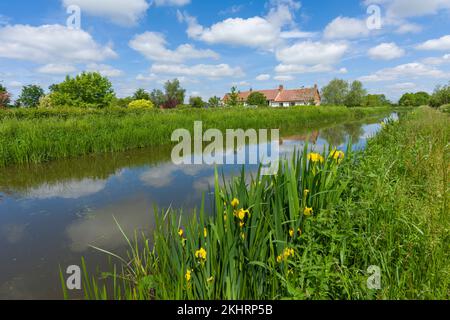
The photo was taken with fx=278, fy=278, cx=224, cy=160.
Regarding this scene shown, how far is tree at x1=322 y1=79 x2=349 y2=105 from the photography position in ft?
201

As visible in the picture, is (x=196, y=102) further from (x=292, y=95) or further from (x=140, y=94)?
(x=292, y=95)

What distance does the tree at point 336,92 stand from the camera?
2413 inches

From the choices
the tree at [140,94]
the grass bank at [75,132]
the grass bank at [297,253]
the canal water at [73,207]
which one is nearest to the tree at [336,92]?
the tree at [140,94]

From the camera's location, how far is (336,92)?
6153 cm

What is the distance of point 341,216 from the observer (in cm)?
260

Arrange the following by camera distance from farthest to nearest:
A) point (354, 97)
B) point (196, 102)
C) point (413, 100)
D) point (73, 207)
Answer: point (413, 100) → point (354, 97) → point (196, 102) → point (73, 207)

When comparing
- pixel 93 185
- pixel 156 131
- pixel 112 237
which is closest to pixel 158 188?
pixel 93 185

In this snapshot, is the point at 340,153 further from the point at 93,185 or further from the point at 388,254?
the point at 93,185

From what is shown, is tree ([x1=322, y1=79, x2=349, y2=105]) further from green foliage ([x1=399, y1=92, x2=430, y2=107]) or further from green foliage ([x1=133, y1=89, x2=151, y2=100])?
green foliage ([x1=133, y1=89, x2=151, y2=100])

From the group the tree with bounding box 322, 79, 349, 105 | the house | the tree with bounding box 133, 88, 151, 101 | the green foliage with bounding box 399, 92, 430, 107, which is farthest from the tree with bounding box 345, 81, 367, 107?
the tree with bounding box 133, 88, 151, 101

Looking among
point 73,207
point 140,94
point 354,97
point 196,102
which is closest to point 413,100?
point 354,97

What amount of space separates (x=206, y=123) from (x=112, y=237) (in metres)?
12.9

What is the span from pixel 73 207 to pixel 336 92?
212 feet

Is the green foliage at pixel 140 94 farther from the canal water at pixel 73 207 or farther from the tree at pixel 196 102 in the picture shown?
the canal water at pixel 73 207
